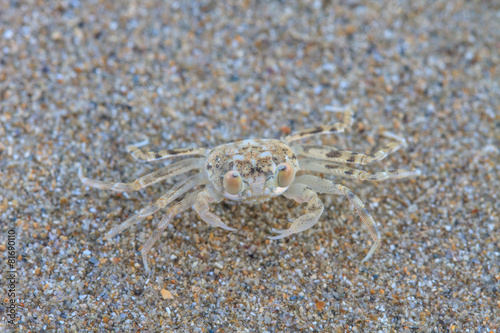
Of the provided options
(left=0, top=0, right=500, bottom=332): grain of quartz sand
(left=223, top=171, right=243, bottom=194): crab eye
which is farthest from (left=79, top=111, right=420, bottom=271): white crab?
(left=0, top=0, right=500, bottom=332): grain of quartz sand

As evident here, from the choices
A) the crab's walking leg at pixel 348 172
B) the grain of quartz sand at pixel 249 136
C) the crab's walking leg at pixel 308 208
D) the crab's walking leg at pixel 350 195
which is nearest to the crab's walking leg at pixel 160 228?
the grain of quartz sand at pixel 249 136

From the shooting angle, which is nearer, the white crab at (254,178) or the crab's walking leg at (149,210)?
the white crab at (254,178)

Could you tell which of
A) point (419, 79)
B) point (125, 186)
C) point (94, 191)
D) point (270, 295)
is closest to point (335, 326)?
point (270, 295)

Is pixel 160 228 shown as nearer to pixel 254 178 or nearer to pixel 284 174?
pixel 254 178

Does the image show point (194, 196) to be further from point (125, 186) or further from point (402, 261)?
point (402, 261)

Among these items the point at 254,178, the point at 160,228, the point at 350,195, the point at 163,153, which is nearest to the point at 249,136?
the point at 163,153

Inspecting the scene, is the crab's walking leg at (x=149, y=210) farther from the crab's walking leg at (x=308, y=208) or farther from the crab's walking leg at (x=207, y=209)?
the crab's walking leg at (x=308, y=208)
